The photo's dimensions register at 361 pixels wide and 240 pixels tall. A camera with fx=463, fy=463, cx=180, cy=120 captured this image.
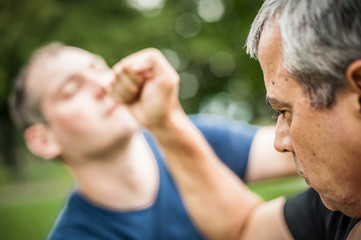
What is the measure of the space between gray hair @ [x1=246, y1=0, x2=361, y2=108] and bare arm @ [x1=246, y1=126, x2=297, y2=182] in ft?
6.45

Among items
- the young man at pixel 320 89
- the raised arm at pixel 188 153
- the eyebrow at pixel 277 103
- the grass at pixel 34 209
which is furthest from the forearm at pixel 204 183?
the grass at pixel 34 209

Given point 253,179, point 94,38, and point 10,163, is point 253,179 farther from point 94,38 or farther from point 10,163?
point 10,163

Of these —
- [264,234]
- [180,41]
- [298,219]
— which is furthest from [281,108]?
[180,41]

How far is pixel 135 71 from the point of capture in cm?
231

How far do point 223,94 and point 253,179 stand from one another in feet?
50.2

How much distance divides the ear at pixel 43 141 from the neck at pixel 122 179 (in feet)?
1.06

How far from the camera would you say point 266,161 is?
3.27 meters

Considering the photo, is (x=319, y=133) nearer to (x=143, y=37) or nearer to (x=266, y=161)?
(x=266, y=161)

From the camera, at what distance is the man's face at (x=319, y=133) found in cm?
124

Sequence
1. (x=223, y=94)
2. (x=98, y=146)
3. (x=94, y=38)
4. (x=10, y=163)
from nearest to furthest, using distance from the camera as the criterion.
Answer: (x=98, y=146) → (x=94, y=38) → (x=223, y=94) → (x=10, y=163)

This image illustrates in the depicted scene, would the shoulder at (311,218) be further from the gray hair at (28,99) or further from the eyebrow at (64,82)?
the gray hair at (28,99)

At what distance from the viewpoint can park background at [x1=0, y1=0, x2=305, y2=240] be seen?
14.4 metres

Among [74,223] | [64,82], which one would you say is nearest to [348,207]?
[74,223]

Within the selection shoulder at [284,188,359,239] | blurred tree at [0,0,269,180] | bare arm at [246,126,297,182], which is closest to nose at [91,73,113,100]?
bare arm at [246,126,297,182]
